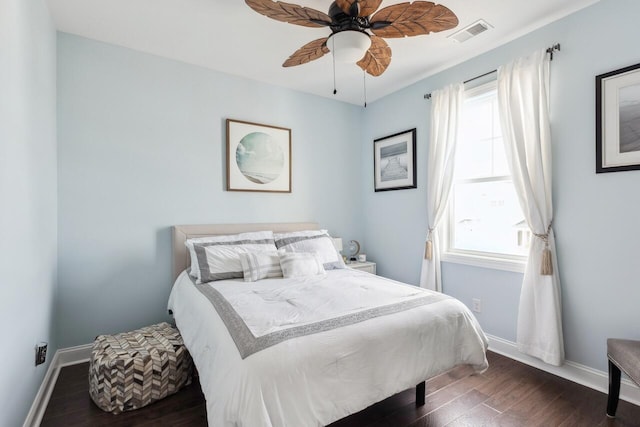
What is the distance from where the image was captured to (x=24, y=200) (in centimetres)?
165

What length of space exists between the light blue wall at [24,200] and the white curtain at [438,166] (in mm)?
3177

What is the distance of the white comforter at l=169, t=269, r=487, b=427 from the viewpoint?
1.19m

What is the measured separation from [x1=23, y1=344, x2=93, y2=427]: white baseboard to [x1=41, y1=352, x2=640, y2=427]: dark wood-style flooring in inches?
1.7

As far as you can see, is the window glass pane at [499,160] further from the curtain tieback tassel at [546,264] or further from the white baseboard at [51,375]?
the white baseboard at [51,375]

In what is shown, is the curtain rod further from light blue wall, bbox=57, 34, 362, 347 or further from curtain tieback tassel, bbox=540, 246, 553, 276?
light blue wall, bbox=57, 34, 362, 347

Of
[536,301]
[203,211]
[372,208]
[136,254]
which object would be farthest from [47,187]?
[536,301]

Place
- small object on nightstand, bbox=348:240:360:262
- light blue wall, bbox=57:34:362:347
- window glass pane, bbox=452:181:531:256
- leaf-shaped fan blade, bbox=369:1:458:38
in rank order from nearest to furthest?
leaf-shaped fan blade, bbox=369:1:458:38 < light blue wall, bbox=57:34:362:347 < window glass pane, bbox=452:181:531:256 < small object on nightstand, bbox=348:240:360:262

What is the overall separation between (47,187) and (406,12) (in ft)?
8.87

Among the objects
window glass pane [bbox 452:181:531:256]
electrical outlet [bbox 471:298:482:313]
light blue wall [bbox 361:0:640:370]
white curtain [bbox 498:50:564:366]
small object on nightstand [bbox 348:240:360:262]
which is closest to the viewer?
light blue wall [bbox 361:0:640:370]

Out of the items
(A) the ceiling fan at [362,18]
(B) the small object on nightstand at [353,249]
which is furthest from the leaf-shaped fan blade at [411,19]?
(B) the small object on nightstand at [353,249]

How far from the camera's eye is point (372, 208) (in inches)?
161

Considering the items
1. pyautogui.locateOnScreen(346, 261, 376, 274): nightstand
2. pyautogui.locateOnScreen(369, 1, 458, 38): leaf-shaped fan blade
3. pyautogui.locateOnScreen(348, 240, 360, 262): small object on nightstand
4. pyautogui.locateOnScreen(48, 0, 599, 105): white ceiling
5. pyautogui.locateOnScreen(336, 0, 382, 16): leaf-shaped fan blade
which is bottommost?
pyautogui.locateOnScreen(346, 261, 376, 274): nightstand

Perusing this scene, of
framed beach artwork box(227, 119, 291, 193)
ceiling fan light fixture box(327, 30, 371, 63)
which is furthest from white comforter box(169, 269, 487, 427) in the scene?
ceiling fan light fixture box(327, 30, 371, 63)

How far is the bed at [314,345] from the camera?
3.94 ft
